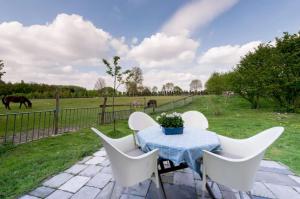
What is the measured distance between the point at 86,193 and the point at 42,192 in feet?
1.60

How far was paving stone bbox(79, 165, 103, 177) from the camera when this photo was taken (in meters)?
2.42

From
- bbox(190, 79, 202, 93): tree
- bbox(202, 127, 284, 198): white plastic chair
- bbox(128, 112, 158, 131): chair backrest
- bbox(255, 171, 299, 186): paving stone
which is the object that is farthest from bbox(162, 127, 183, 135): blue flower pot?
bbox(190, 79, 202, 93): tree

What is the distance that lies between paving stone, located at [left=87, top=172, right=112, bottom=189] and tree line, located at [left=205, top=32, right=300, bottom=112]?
438 inches

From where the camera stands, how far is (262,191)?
2.01 m

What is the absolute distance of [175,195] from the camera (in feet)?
6.40

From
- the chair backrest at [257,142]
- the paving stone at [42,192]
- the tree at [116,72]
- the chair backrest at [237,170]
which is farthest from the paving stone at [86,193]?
the tree at [116,72]

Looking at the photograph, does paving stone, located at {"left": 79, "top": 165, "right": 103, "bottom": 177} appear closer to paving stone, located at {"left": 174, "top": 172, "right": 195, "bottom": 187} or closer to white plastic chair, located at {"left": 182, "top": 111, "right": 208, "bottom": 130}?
paving stone, located at {"left": 174, "top": 172, "right": 195, "bottom": 187}

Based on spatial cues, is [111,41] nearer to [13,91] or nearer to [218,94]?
[13,91]

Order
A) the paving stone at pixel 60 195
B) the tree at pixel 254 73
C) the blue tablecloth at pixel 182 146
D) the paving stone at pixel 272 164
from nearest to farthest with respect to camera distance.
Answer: the blue tablecloth at pixel 182 146
the paving stone at pixel 60 195
the paving stone at pixel 272 164
the tree at pixel 254 73

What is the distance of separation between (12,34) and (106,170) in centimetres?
693

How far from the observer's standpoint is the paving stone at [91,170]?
2.42 meters

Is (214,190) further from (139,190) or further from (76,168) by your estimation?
(76,168)

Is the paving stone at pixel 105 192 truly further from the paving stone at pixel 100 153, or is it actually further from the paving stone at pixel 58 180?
the paving stone at pixel 100 153

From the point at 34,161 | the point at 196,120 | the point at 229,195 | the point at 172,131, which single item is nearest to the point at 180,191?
the point at 229,195
